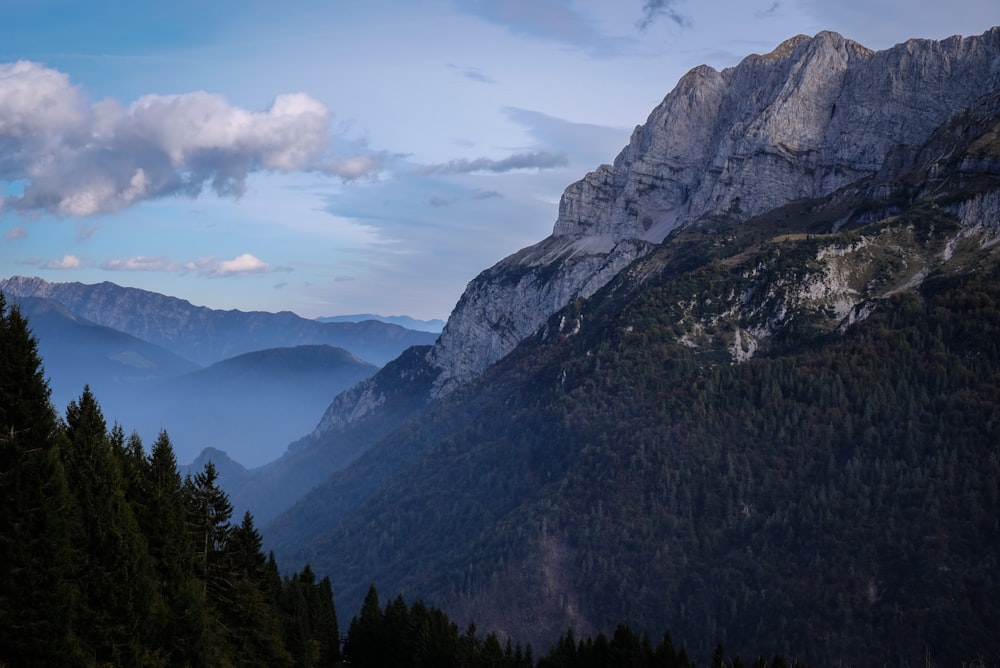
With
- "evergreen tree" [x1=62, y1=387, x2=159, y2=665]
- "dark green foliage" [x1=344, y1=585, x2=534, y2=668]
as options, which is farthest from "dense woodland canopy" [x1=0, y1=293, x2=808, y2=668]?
"dark green foliage" [x1=344, y1=585, x2=534, y2=668]

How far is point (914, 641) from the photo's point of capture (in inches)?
6398

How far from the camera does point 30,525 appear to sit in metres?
40.4

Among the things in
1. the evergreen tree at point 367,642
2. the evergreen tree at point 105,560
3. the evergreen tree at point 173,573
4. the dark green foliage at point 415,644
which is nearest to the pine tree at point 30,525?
the evergreen tree at point 105,560

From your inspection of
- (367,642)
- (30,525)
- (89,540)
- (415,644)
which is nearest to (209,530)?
(89,540)

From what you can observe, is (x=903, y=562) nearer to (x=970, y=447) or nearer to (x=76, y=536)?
(x=970, y=447)

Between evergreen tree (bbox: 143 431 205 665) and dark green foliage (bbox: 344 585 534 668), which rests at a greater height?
evergreen tree (bbox: 143 431 205 665)

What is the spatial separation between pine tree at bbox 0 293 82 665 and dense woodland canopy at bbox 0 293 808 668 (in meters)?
0.05

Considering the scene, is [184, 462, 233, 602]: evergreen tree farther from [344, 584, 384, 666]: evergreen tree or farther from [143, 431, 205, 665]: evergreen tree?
[344, 584, 384, 666]: evergreen tree

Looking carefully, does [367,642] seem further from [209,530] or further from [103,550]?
[103,550]

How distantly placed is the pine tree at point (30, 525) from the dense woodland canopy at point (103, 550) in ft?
0.17

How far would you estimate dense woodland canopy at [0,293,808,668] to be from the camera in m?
40.3

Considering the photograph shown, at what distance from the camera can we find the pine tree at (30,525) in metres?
39.9

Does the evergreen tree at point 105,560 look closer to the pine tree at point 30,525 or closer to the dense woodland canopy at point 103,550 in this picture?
the dense woodland canopy at point 103,550

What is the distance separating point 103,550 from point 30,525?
5.60 metres
